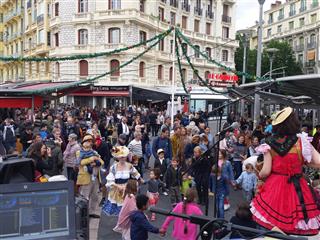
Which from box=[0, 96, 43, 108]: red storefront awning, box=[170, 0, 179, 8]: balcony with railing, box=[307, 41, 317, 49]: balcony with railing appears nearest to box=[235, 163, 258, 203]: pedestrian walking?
box=[0, 96, 43, 108]: red storefront awning

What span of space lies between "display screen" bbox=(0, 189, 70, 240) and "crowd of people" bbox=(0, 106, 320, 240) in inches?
44.1

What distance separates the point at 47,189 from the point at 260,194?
2002 millimetres

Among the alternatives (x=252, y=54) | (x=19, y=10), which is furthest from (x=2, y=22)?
(x=252, y=54)

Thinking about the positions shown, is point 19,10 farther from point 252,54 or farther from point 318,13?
point 318,13

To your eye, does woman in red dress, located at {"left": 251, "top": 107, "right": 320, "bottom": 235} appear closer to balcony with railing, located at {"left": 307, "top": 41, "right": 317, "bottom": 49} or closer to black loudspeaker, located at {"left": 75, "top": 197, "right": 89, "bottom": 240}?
black loudspeaker, located at {"left": 75, "top": 197, "right": 89, "bottom": 240}

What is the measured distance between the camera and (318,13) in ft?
189

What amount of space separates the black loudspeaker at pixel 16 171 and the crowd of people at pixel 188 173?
1.48 metres

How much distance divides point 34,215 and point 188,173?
6.07 meters

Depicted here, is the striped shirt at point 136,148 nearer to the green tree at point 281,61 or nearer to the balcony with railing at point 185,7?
the balcony with railing at point 185,7

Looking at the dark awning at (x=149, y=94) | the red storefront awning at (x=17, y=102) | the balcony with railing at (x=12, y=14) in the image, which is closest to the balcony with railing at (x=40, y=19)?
the balcony with railing at (x=12, y=14)

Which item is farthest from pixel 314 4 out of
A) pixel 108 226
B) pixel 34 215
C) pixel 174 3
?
pixel 34 215

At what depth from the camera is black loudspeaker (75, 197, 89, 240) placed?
2.62m

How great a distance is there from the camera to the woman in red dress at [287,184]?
3.37 meters

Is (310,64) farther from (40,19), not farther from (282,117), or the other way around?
(282,117)
